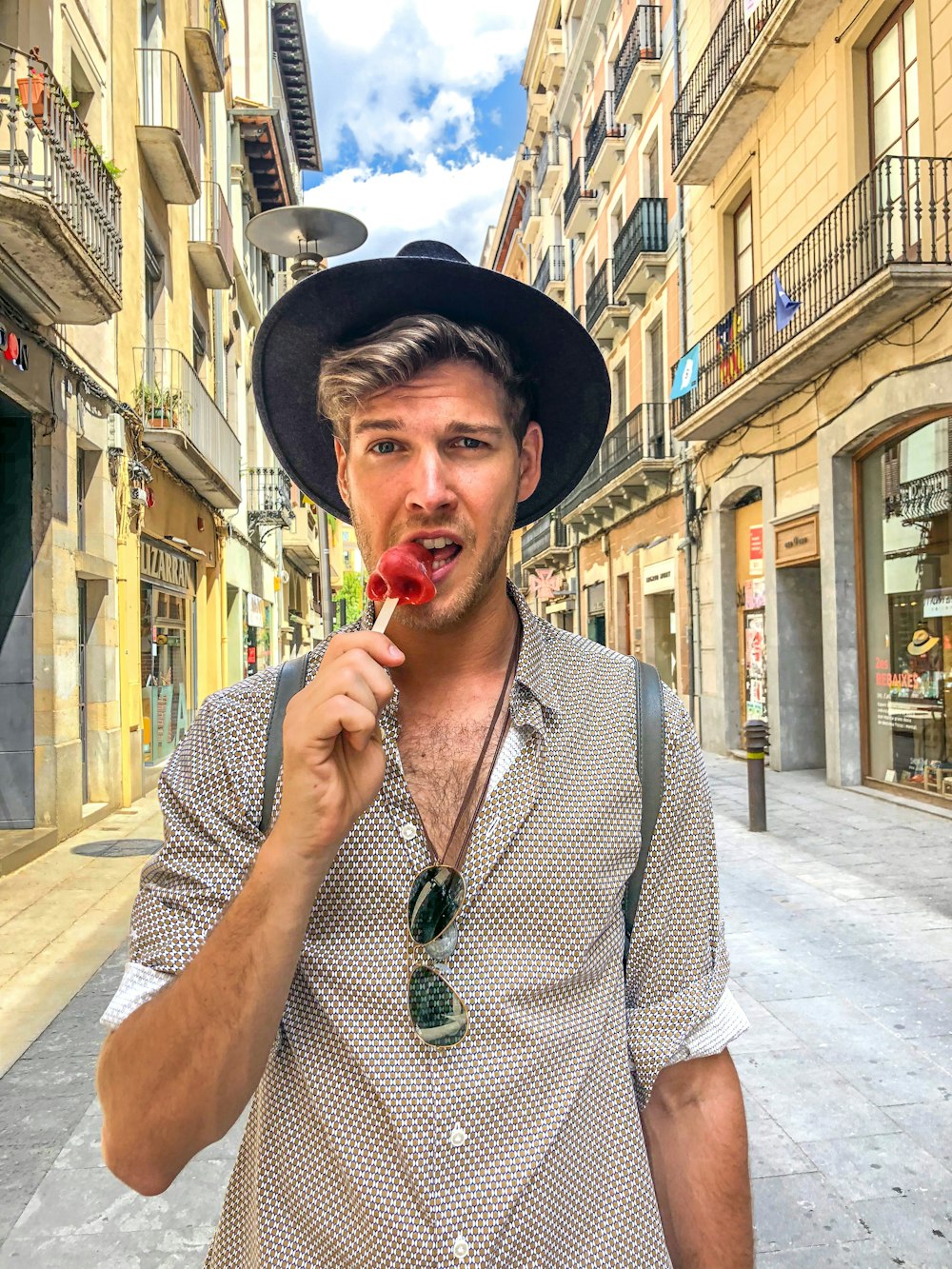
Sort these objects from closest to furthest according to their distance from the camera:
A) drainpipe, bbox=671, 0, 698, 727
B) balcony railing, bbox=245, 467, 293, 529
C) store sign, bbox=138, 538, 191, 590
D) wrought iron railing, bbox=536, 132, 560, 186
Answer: store sign, bbox=138, 538, 191, 590
drainpipe, bbox=671, 0, 698, 727
balcony railing, bbox=245, 467, 293, 529
wrought iron railing, bbox=536, 132, 560, 186

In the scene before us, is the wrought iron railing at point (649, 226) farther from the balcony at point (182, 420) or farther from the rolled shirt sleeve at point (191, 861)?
the rolled shirt sleeve at point (191, 861)

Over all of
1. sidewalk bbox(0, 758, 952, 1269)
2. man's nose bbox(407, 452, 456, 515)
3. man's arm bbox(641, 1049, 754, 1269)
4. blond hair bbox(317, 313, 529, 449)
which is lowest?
sidewalk bbox(0, 758, 952, 1269)

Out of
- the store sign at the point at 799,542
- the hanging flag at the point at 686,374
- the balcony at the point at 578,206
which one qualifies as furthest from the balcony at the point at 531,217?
the store sign at the point at 799,542

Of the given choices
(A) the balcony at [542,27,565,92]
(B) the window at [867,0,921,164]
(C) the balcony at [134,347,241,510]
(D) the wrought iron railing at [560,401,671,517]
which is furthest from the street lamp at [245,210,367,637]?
(A) the balcony at [542,27,565,92]

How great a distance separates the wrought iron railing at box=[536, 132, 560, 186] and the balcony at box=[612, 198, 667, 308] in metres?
13.1

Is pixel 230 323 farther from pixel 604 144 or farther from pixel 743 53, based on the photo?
pixel 743 53

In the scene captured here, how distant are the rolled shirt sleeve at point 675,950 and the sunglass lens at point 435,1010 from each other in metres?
0.34

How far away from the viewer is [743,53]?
13.4 meters

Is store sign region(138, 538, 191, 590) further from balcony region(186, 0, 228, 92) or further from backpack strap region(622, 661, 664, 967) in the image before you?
backpack strap region(622, 661, 664, 967)

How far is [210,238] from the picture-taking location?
1677 centimetres

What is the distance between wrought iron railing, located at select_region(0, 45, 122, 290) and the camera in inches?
287

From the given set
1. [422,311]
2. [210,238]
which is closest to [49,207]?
[422,311]

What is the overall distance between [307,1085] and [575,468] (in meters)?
1.24

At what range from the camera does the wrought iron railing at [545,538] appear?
30312mm
